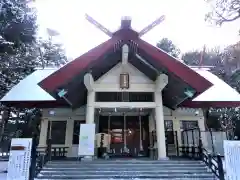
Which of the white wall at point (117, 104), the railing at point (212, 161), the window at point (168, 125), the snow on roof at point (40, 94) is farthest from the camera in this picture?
the window at point (168, 125)

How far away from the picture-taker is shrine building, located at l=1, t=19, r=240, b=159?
7.59 metres

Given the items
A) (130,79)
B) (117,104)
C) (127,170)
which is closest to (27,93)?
(117,104)

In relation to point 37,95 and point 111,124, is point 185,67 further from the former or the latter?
point 37,95

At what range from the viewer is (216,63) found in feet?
71.0

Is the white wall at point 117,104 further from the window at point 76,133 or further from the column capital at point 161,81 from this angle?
the column capital at point 161,81

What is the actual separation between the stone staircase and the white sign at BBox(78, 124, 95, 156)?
0.41 meters

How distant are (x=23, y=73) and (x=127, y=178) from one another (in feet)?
35.9

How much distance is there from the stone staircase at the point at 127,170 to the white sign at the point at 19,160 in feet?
4.15

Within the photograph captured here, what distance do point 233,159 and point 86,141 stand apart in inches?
175

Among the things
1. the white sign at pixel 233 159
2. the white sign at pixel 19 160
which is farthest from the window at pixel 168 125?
the white sign at pixel 19 160

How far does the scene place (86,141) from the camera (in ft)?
24.8

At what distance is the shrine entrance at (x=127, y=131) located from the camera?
11070 millimetres

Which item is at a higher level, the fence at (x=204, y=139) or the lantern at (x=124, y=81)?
the lantern at (x=124, y=81)

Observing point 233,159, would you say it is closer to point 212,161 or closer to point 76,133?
point 212,161
